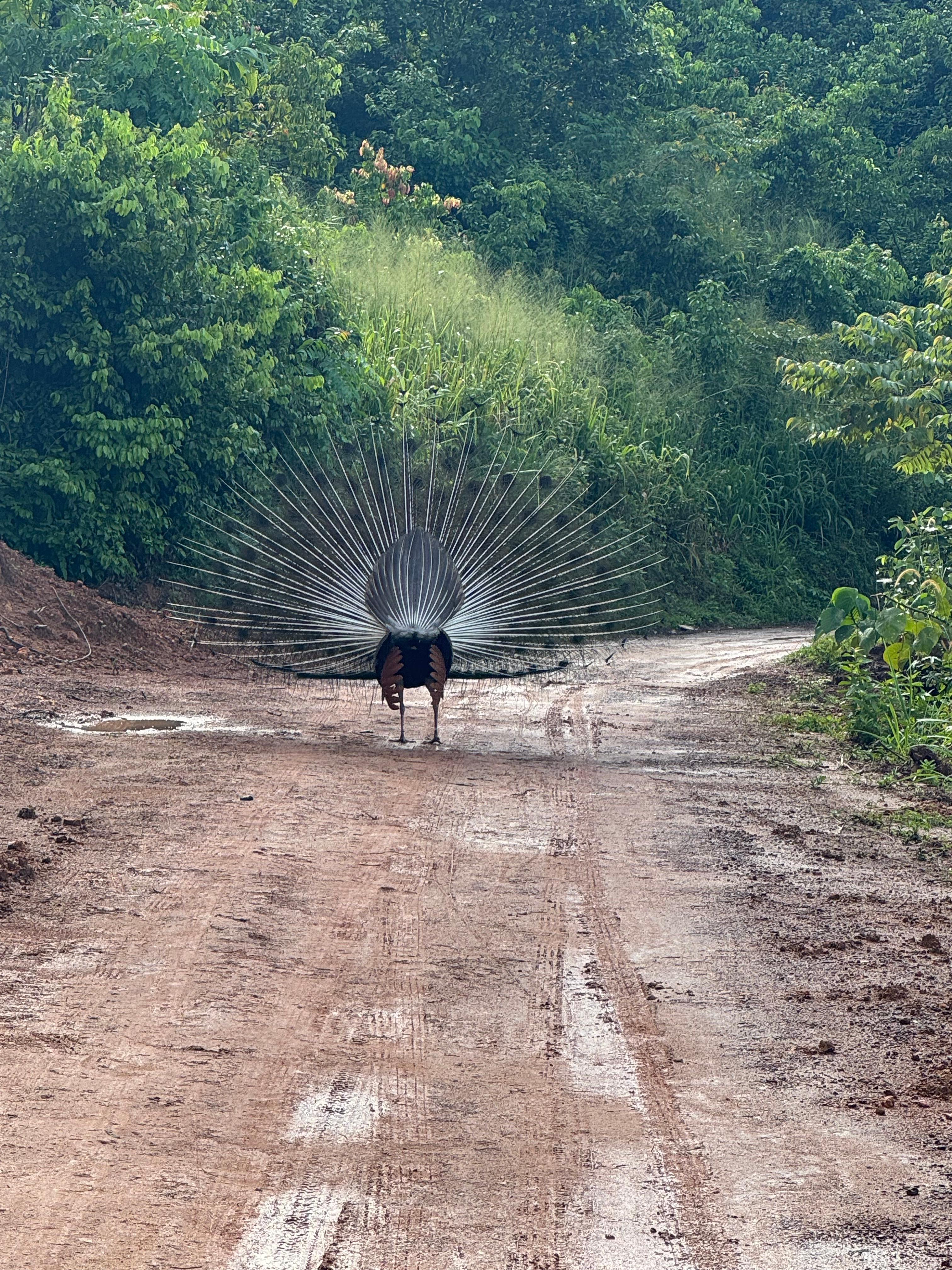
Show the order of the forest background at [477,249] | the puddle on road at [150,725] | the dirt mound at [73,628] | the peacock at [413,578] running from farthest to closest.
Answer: the forest background at [477,249] < the dirt mound at [73,628] < the peacock at [413,578] < the puddle on road at [150,725]

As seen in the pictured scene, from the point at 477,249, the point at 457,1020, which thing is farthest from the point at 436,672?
the point at 477,249

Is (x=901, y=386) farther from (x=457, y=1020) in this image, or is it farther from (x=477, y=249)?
(x=477, y=249)

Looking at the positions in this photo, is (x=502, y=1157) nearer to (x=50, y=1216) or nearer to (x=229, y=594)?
(x=50, y=1216)

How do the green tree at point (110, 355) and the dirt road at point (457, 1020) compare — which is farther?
the green tree at point (110, 355)

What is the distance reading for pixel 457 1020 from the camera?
4500 millimetres

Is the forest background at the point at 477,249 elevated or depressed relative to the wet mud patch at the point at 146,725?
elevated

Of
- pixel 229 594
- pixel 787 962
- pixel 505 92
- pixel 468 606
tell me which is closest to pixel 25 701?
pixel 229 594

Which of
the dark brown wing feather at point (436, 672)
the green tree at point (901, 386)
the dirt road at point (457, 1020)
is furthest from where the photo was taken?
the green tree at point (901, 386)

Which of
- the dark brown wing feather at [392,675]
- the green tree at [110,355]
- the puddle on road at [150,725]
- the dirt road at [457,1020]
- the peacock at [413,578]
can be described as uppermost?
the green tree at [110,355]

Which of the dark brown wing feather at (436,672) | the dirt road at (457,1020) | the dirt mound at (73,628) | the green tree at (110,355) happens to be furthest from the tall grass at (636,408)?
the dirt road at (457,1020)

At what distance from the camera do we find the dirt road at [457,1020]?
3266mm

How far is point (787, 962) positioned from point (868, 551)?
19.0 m

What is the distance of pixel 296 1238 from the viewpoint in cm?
315

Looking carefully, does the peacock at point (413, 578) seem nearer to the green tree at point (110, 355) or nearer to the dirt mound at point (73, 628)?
the dirt mound at point (73, 628)
